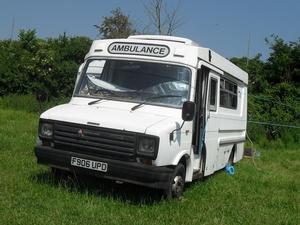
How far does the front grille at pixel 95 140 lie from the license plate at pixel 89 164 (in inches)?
5.3

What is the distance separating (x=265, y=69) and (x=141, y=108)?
21154mm

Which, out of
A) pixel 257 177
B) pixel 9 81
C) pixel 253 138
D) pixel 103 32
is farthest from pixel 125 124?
pixel 103 32

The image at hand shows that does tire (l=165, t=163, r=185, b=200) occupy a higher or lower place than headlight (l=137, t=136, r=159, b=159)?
lower

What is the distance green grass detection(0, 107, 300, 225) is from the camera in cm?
677

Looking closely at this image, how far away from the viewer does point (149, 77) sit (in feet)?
27.5

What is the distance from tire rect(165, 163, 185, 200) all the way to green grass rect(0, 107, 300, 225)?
0.42 feet

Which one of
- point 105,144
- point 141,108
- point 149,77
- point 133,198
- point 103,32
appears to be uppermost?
point 103,32

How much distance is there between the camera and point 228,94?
37.9 ft

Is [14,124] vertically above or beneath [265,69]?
beneath

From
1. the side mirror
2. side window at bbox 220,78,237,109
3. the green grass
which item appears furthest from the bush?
the side mirror

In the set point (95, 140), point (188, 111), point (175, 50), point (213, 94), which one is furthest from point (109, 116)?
point (213, 94)

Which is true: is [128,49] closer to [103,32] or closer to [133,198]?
[133,198]

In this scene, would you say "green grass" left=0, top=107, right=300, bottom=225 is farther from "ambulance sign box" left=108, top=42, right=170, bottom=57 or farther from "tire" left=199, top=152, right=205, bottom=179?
"ambulance sign box" left=108, top=42, right=170, bottom=57

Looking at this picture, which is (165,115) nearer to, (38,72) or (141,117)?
(141,117)
